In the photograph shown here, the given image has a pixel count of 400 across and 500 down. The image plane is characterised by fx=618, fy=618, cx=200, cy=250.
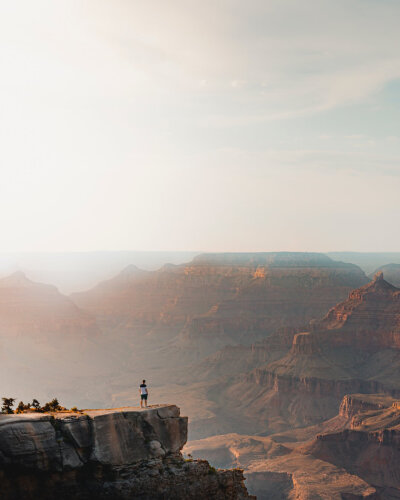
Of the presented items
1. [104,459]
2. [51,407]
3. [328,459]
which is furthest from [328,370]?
[104,459]

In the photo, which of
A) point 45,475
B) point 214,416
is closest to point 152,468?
point 45,475

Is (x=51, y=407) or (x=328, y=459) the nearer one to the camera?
(x=51, y=407)

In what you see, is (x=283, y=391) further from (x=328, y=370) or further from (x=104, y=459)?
(x=104, y=459)

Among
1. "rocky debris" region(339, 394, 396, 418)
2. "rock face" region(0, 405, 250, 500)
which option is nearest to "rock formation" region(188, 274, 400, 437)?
"rocky debris" region(339, 394, 396, 418)

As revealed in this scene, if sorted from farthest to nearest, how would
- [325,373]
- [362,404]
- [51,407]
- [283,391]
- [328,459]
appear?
[325,373], [283,391], [362,404], [328,459], [51,407]

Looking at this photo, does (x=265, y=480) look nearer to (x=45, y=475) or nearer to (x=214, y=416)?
(x=214, y=416)

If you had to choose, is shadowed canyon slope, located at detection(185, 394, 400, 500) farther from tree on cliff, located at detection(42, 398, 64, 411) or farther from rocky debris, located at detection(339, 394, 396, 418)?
tree on cliff, located at detection(42, 398, 64, 411)

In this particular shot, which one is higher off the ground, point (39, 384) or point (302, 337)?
point (302, 337)

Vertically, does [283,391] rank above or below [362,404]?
below
